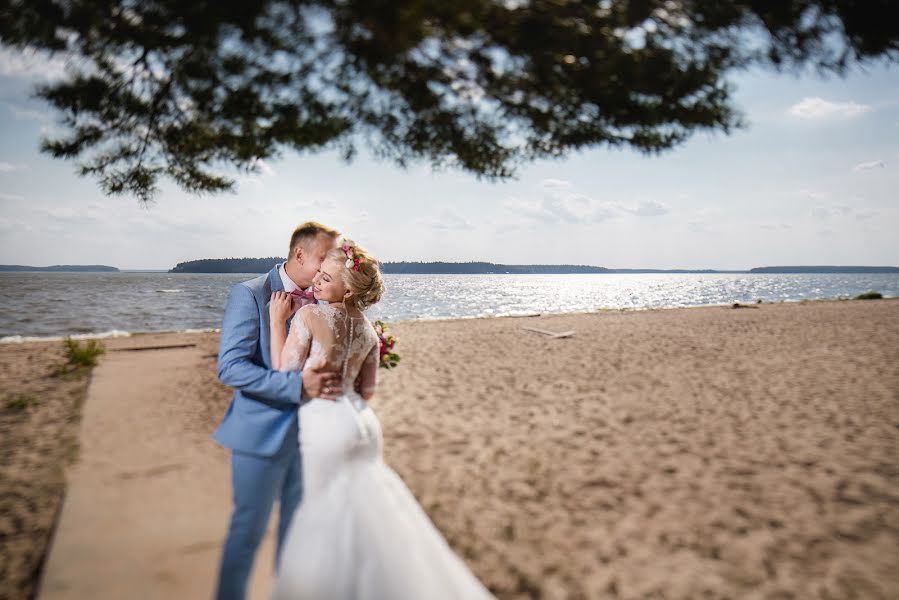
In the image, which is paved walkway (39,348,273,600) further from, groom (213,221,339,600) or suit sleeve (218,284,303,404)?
suit sleeve (218,284,303,404)

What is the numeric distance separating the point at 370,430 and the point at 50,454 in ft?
16.1

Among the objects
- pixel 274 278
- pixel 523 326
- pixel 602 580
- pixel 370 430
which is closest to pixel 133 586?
pixel 370 430

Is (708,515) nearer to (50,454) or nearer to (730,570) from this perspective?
(730,570)

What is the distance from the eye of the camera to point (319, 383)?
7.44ft

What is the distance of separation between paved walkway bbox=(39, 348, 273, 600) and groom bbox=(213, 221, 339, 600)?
916mm

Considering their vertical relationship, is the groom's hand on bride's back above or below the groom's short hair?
below

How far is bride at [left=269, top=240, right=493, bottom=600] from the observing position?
6.78 ft

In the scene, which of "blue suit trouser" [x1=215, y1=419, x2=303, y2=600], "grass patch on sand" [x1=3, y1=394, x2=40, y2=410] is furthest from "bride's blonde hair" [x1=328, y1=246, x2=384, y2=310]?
"grass patch on sand" [x1=3, y1=394, x2=40, y2=410]

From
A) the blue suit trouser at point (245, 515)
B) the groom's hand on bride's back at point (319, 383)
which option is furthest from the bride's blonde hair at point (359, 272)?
the blue suit trouser at point (245, 515)

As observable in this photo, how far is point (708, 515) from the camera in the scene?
14.1 ft

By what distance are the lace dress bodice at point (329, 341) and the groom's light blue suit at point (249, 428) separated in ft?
0.40

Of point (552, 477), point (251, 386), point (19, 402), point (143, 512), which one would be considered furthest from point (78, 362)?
point (251, 386)

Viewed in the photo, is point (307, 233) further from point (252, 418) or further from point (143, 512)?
point (143, 512)

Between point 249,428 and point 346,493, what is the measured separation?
0.53 metres
